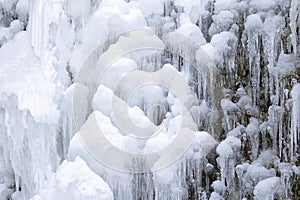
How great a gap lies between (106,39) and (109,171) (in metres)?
0.87

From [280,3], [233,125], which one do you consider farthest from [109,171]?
[280,3]

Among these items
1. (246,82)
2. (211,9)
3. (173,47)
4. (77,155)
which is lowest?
(77,155)

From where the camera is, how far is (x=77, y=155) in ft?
10.7

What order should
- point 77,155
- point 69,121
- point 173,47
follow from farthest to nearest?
point 173,47
point 69,121
point 77,155

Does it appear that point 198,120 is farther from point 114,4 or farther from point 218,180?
point 114,4

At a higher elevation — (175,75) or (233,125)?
(175,75)

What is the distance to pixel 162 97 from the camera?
3654 mm

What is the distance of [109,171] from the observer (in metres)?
3.32

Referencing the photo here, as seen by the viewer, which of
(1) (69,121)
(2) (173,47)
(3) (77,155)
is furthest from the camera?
(2) (173,47)

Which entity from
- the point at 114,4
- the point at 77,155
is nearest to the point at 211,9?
the point at 114,4

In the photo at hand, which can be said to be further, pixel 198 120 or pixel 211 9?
pixel 211 9

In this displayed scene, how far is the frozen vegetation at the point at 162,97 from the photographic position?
135 inches

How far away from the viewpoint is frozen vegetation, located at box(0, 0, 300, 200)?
3.43 meters

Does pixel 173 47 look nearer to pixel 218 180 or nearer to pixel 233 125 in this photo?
pixel 233 125
